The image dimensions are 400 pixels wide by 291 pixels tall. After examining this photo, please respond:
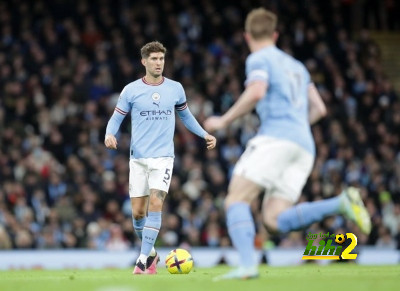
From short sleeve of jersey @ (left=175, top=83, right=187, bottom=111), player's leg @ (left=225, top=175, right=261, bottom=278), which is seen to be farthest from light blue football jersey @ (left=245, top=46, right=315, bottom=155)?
short sleeve of jersey @ (left=175, top=83, right=187, bottom=111)

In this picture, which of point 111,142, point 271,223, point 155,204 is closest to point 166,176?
point 155,204

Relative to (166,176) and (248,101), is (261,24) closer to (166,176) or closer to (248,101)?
(248,101)

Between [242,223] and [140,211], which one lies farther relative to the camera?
[140,211]

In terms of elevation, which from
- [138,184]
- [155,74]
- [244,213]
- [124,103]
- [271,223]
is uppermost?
[155,74]

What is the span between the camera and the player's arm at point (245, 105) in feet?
27.5

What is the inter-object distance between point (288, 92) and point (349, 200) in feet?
3.48

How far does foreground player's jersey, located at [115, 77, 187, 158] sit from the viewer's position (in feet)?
38.7

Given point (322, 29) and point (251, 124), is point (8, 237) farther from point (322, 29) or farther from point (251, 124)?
point (322, 29)

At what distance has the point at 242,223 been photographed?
859 cm

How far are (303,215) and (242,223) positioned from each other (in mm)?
549

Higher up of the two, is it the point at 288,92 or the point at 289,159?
the point at 288,92

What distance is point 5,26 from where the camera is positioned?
2364 cm

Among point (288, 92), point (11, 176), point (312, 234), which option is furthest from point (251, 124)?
point (288, 92)

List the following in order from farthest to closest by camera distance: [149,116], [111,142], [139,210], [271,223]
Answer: [139,210], [149,116], [111,142], [271,223]
